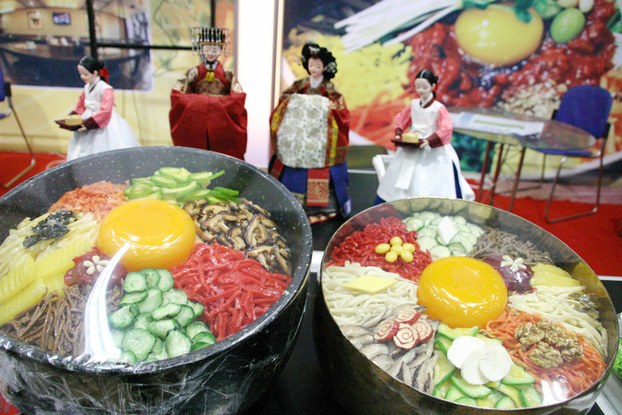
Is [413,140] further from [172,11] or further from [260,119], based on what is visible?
[172,11]

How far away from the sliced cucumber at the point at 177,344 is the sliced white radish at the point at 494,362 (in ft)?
2.17

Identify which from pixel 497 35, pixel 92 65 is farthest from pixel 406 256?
pixel 497 35

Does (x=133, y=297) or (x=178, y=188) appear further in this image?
(x=178, y=188)

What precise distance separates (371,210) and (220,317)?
0.76 meters

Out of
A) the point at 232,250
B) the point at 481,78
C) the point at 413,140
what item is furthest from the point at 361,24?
the point at 232,250

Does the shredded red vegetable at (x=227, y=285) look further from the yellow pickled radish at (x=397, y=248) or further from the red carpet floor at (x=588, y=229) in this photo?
the red carpet floor at (x=588, y=229)

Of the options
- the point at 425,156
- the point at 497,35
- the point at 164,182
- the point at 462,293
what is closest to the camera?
the point at 462,293

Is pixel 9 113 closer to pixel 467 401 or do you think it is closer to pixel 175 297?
pixel 175 297

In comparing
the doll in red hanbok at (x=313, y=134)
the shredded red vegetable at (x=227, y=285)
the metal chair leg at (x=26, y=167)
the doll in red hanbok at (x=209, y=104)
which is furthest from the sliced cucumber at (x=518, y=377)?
the metal chair leg at (x=26, y=167)

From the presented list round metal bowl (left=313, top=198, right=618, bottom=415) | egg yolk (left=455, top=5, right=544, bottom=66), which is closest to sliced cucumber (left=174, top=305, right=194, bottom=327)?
round metal bowl (left=313, top=198, right=618, bottom=415)

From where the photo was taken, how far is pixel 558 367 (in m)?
1.14

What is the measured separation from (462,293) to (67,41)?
174 inches

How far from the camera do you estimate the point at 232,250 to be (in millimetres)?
1300

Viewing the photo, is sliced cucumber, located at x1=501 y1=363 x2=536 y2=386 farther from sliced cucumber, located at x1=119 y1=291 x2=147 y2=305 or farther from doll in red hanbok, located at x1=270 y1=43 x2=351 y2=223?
doll in red hanbok, located at x1=270 y1=43 x2=351 y2=223
